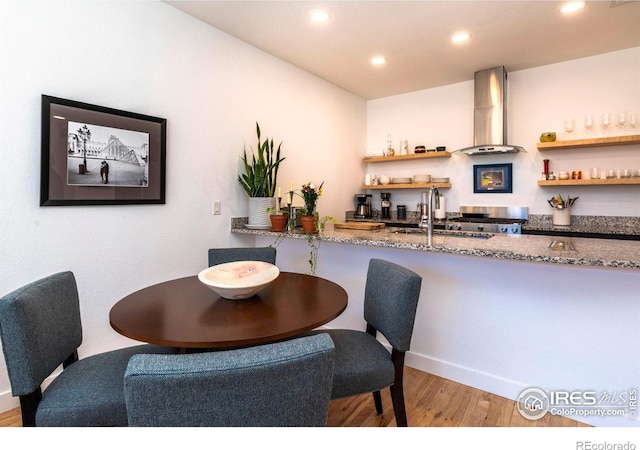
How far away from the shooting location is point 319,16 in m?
2.47

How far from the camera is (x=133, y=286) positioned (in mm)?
2223

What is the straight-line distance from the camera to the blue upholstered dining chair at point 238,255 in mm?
2111

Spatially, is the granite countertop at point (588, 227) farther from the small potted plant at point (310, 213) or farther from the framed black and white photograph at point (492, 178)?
the small potted plant at point (310, 213)

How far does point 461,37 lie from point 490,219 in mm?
1913

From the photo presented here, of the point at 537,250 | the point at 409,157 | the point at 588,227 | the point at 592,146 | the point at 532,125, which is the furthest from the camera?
the point at 409,157

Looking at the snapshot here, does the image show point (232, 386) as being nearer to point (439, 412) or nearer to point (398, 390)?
point (398, 390)

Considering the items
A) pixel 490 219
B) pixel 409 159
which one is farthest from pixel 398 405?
pixel 409 159

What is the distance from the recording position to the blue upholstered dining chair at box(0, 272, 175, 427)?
105 centimetres

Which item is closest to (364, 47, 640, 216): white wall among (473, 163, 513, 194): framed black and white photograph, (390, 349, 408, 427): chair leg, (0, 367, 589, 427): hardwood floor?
(473, 163, 513, 194): framed black and white photograph

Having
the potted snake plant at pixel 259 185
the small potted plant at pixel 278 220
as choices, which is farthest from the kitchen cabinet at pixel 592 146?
the potted snake plant at pixel 259 185

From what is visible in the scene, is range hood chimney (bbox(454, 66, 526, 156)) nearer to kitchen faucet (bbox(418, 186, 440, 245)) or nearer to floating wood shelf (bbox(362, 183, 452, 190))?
floating wood shelf (bbox(362, 183, 452, 190))
